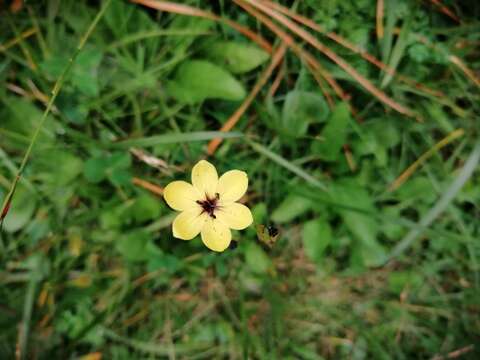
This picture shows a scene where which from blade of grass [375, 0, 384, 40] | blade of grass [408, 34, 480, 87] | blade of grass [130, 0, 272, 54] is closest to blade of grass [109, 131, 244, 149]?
blade of grass [130, 0, 272, 54]

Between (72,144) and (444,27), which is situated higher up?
(444,27)

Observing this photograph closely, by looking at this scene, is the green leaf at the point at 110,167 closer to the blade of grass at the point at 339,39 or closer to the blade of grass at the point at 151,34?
the blade of grass at the point at 151,34

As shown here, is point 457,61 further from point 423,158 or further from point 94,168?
point 94,168

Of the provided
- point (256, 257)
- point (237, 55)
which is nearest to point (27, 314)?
point (256, 257)

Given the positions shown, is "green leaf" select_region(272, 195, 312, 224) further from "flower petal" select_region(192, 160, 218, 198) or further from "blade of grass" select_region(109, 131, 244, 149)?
"flower petal" select_region(192, 160, 218, 198)

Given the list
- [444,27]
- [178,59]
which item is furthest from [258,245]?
[444,27]

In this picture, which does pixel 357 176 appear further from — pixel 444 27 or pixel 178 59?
pixel 178 59
